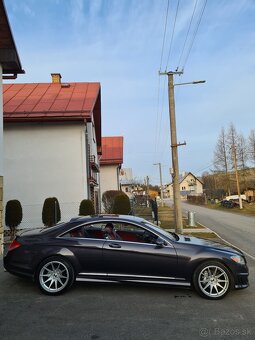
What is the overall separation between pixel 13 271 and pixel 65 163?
12.7m

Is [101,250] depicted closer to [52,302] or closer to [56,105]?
[52,302]

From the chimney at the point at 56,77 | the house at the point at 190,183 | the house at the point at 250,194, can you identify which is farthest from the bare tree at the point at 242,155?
the house at the point at 190,183

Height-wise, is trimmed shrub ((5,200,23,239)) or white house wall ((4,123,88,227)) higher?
white house wall ((4,123,88,227))

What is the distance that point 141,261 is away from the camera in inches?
258

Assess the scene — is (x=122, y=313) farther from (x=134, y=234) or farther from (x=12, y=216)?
(x=12, y=216)

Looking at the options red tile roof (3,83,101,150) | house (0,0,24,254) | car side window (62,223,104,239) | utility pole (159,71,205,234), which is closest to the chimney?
red tile roof (3,83,101,150)

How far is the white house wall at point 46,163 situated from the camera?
19.1m

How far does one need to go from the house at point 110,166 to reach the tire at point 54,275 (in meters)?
28.4

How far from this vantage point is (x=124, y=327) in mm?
5004

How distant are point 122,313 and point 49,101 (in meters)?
16.8

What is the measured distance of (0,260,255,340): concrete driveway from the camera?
4816mm

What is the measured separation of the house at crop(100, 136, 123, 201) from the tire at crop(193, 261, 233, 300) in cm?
2864

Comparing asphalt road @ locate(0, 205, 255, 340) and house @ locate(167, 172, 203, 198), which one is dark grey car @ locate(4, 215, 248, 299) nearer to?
asphalt road @ locate(0, 205, 255, 340)

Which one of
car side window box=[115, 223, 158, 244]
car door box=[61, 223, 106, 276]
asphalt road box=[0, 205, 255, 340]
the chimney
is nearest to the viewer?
asphalt road box=[0, 205, 255, 340]
